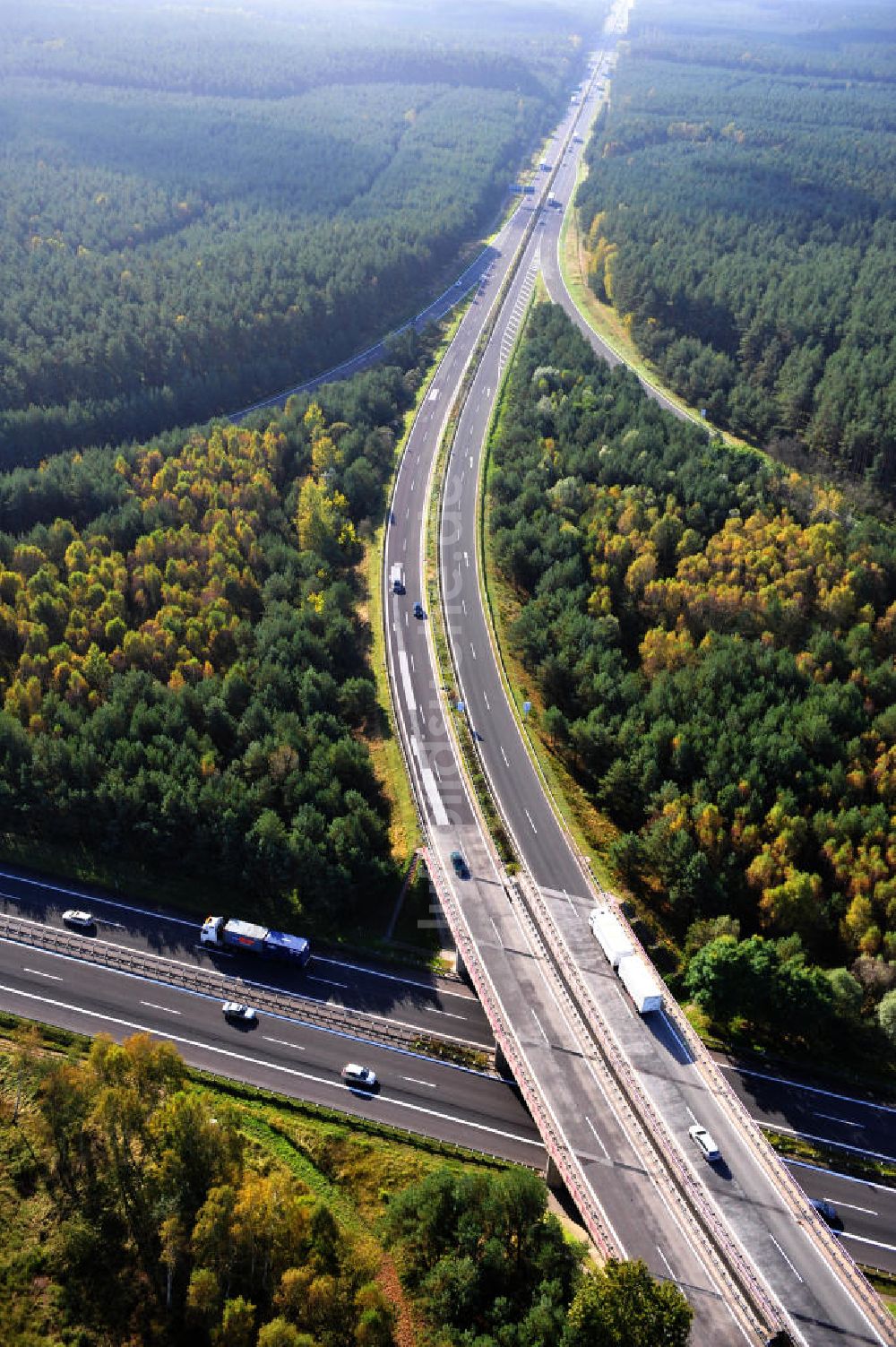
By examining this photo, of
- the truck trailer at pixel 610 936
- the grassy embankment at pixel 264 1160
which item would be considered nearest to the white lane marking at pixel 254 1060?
the grassy embankment at pixel 264 1160

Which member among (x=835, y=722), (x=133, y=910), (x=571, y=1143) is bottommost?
(x=133, y=910)

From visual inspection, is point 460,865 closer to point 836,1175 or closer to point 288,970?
point 288,970

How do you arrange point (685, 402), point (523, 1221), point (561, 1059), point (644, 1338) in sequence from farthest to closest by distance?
point (685, 402)
point (561, 1059)
point (523, 1221)
point (644, 1338)

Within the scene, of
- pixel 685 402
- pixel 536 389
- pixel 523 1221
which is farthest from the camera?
pixel 685 402

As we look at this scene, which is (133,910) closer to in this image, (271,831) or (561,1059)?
(271,831)

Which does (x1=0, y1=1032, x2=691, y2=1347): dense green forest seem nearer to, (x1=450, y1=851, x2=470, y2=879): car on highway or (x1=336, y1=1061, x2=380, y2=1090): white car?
(x1=336, y1=1061, x2=380, y2=1090): white car

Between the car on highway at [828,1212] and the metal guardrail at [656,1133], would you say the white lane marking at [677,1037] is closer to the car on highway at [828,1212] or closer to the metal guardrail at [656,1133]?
the metal guardrail at [656,1133]

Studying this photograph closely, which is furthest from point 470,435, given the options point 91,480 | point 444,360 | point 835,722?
point 835,722

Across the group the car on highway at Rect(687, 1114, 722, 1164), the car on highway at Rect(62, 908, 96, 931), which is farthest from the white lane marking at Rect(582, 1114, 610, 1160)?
the car on highway at Rect(62, 908, 96, 931)
